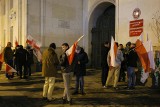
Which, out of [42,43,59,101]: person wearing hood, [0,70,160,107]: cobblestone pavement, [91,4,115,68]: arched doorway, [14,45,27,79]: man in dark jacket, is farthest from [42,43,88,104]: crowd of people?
[91,4,115,68]: arched doorway

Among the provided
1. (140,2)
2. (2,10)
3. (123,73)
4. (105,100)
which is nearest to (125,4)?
(140,2)

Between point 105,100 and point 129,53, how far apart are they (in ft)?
8.24

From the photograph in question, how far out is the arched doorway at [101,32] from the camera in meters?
16.4

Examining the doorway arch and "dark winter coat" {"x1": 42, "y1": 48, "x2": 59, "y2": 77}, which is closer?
"dark winter coat" {"x1": 42, "y1": 48, "x2": 59, "y2": 77}

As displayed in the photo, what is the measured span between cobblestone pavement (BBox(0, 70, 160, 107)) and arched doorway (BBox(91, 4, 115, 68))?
600cm

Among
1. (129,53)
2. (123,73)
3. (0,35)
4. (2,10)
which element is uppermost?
(2,10)

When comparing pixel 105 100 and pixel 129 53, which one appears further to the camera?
pixel 129 53

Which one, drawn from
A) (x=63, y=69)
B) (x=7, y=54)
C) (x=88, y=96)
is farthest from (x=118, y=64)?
(x=7, y=54)

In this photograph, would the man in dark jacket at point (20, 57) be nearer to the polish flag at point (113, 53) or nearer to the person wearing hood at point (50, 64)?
the person wearing hood at point (50, 64)

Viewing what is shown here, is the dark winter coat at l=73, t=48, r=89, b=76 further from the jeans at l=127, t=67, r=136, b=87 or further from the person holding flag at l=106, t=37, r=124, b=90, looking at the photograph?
the jeans at l=127, t=67, r=136, b=87

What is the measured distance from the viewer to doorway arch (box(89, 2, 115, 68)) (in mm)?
16438

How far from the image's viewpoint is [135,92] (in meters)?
9.70

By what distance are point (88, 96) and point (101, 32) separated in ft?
28.5

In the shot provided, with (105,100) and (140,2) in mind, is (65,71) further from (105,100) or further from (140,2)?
(140,2)
